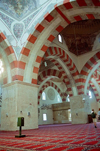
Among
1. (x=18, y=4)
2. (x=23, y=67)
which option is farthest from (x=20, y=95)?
(x=18, y=4)

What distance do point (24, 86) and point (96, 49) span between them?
6866 millimetres

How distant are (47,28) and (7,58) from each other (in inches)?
103

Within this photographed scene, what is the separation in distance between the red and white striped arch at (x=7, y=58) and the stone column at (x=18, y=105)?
1.62ft

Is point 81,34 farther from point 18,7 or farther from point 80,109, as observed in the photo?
point 80,109

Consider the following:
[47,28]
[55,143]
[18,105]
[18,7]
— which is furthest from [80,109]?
[55,143]

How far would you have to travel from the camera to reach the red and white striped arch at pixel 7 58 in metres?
7.61

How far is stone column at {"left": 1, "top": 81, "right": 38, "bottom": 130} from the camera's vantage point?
704 cm

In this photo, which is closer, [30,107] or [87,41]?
[30,107]

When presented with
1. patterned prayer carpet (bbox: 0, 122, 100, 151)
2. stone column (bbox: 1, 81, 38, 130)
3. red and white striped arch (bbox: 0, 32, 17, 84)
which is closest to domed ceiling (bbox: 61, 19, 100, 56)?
red and white striped arch (bbox: 0, 32, 17, 84)

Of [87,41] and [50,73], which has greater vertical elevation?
[87,41]

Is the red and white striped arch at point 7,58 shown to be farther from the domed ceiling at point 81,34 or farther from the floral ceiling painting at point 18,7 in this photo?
the domed ceiling at point 81,34

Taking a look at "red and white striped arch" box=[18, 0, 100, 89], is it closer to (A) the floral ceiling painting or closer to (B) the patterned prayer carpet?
(A) the floral ceiling painting

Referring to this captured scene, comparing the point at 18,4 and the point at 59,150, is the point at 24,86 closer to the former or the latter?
the point at 18,4

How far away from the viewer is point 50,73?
47.2 ft
